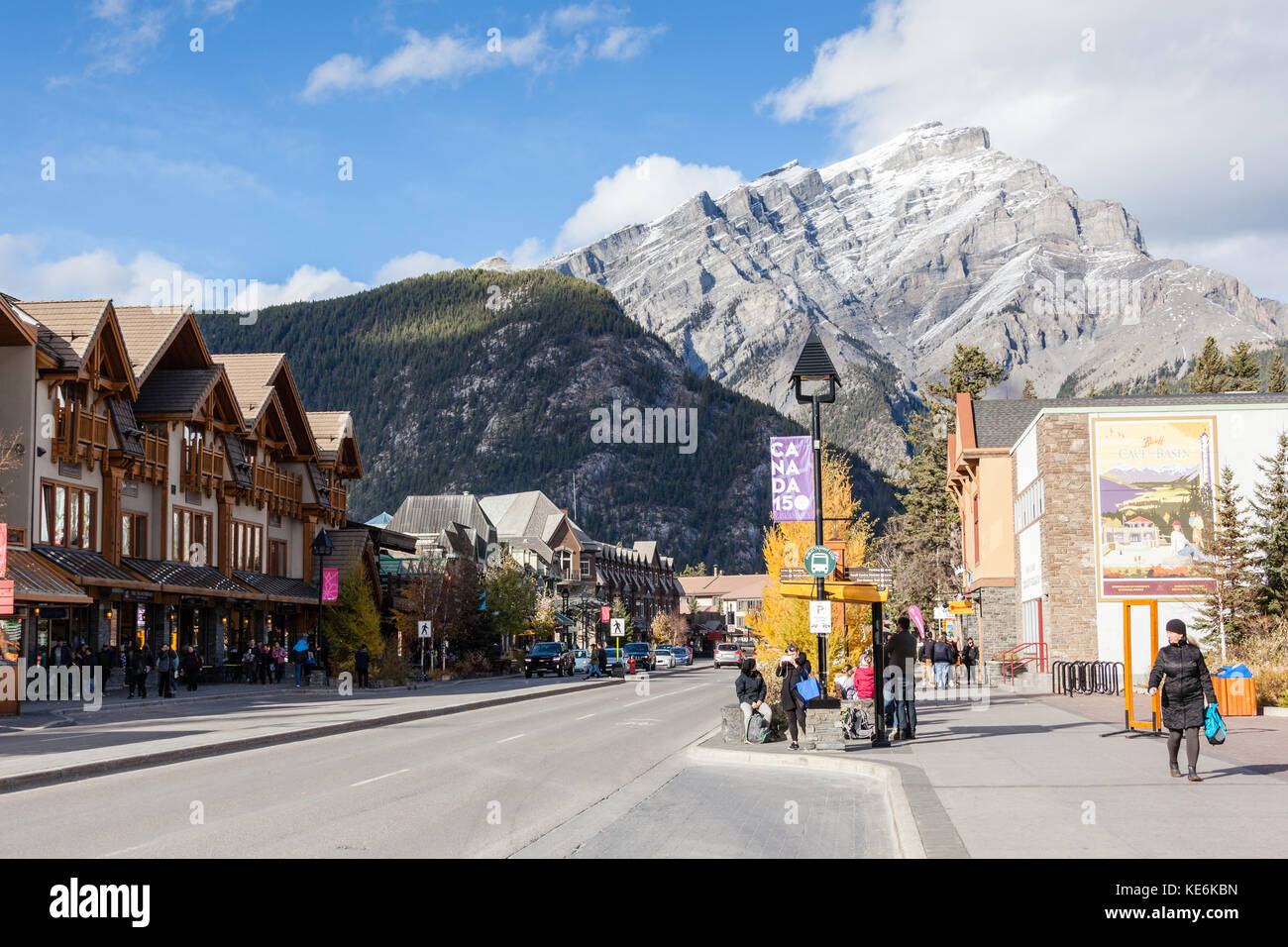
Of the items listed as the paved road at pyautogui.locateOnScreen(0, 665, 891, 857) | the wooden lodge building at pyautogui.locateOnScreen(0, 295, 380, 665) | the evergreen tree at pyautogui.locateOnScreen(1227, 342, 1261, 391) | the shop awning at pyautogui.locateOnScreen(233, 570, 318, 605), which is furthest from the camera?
the evergreen tree at pyautogui.locateOnScreen(1227, 342, 1261, 391)

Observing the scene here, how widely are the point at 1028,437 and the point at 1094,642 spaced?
8.16m

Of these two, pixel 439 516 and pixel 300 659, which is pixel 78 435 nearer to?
pixel 300 659

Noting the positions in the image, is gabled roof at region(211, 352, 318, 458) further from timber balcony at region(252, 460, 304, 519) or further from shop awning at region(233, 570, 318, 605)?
shop awning at region(233, 570, 318, 605)

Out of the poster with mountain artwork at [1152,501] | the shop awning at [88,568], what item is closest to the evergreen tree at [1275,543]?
the poster with mountain artwork at [1152,501]

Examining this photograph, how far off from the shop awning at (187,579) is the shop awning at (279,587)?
1843 mm

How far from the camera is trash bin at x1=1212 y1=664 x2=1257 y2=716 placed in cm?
2514

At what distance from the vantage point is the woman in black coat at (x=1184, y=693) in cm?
1423

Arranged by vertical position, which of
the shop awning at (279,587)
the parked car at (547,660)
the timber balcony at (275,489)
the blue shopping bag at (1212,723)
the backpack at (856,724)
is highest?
the timber balcony at (275,489)

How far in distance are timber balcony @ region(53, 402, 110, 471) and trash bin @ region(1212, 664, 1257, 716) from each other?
105 feet

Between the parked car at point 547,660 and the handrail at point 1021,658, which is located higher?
the handrail at point 1021,658

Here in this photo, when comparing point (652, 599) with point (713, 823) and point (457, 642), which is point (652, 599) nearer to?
point (457, 642)

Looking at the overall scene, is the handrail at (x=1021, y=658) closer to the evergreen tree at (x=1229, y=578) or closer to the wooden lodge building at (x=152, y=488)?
the evergreen tree at (x=1229, y=578)

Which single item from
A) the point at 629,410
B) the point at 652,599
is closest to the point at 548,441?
the point at 629,410

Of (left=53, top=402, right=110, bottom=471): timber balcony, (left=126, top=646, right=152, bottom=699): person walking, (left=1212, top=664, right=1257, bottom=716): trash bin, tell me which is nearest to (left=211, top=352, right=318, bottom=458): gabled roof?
(left=53, top=402, right=110, bottom=471): timber balcony
